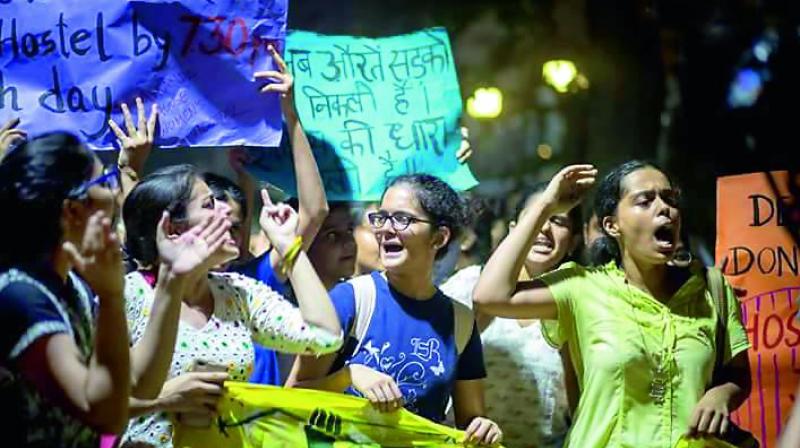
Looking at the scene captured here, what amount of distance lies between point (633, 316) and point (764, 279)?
110 cm

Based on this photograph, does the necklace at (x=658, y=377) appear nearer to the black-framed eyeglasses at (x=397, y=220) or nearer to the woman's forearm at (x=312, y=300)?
the black-framed eyeglasses at (x=397, y=220)

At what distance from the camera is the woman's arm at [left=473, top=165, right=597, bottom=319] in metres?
4.59

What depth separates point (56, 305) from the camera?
318 centimetres

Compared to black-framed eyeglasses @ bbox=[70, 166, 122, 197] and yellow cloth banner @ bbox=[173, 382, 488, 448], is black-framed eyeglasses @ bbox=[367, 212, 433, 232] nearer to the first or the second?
yellow cloth banner @ bbox=[173, 382, 488, 448]

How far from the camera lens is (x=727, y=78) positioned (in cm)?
1147

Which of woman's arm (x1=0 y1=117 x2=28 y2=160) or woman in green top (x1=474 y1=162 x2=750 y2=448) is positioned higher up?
woman's arm (x1=0 y1=117 x2=28 y2=160)

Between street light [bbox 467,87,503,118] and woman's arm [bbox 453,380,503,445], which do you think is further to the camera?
street light [bbox 467,87,503,118]

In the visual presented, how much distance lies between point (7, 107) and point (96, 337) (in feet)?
6.82

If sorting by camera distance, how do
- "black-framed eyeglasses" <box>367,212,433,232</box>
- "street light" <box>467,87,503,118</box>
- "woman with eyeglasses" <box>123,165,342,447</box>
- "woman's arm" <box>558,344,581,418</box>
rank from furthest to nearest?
"street light" <box>467,87,503,118</box>, "woman's arm" <box>558,344,581,418</box>, "black-framed eyeglasses" <box>367,212,433,232</box>, "woman with eyeglasses" <box>123,165,342,447</box>

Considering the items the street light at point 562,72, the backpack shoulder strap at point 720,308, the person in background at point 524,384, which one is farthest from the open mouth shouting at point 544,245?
the street light at point 562,72

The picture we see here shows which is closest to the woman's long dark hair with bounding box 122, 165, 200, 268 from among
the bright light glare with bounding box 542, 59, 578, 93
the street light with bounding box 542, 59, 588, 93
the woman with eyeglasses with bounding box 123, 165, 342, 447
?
the woman with eyeglasses with bounding box 123, 165, 342, 447

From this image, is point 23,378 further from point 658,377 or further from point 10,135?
point 658,377

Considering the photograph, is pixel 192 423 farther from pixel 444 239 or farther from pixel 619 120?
pixel 619 120

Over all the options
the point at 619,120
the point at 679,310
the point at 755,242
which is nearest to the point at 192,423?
the point at 679,310
